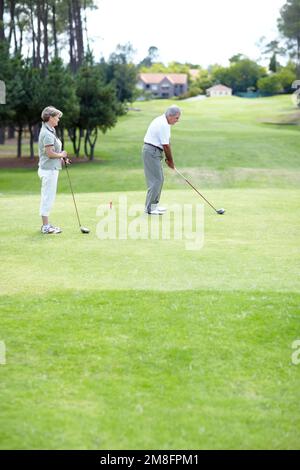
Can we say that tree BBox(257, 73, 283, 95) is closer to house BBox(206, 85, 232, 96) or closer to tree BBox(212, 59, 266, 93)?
house BBox(206, 85, 232, 96)

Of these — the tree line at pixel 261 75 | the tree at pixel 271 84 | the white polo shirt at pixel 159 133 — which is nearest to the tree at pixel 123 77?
the tree line at pixel 261 75

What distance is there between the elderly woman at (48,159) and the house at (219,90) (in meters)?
132

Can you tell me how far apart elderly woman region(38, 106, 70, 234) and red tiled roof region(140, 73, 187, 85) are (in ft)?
581

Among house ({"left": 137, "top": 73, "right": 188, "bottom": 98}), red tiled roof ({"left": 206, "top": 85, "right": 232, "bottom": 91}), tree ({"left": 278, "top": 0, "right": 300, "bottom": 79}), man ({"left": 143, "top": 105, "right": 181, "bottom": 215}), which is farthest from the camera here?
house ({"left": 137, "top": 73, "right": 188, "bottom": 98})

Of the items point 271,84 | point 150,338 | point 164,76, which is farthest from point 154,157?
point 164,76

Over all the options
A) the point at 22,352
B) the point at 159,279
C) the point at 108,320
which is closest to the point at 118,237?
the point at 159,279

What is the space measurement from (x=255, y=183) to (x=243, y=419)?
30869 millimetres

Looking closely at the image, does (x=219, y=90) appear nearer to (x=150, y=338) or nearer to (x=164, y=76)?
(x=164, y=76)

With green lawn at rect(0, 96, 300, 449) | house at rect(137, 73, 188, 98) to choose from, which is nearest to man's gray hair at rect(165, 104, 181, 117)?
green lawn at rect(0, 96, 300, 449)

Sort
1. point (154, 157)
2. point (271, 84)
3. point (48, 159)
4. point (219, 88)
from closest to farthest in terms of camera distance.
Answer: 1. point (48, 159)
2. point (154, 157)
3. point (271, 84)
4. point (219, 88)

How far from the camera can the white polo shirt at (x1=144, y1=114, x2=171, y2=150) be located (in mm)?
15234

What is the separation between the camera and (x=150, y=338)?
7137 millimetres

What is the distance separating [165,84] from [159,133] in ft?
580
